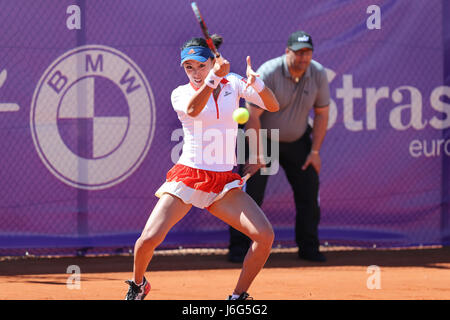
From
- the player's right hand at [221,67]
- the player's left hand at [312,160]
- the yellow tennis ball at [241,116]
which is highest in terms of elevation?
the player's left hand at [312,160]

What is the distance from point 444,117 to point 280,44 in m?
1.70

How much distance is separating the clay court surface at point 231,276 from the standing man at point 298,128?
29 cm

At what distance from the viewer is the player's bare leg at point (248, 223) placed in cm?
450

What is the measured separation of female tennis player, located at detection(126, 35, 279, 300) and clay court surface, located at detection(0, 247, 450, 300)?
92 centimetres

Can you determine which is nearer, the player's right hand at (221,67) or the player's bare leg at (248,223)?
the player's right hand at (221,67)

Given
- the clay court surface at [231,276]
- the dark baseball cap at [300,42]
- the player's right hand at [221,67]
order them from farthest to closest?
the dark baseball cap at [300,42], the clay court surface at [231,276], the player's right hand at [221,67]

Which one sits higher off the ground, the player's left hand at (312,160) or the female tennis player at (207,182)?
the player's left hand at (312,160)

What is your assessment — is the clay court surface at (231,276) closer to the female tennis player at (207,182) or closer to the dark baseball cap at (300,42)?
the female tennis player at (207,182)

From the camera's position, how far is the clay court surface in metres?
5.52

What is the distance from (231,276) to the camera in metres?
6.33

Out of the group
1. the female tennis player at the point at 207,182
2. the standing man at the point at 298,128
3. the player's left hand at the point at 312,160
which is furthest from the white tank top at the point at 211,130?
the player's left hand at the point at 312,160

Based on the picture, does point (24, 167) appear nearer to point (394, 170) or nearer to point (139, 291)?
point (139, 291)

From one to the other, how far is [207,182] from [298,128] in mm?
2263

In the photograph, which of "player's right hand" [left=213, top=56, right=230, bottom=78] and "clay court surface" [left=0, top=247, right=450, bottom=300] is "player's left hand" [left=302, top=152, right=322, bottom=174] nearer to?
"clay court surface" [left=0, top=247, right=450, bottom=300]
